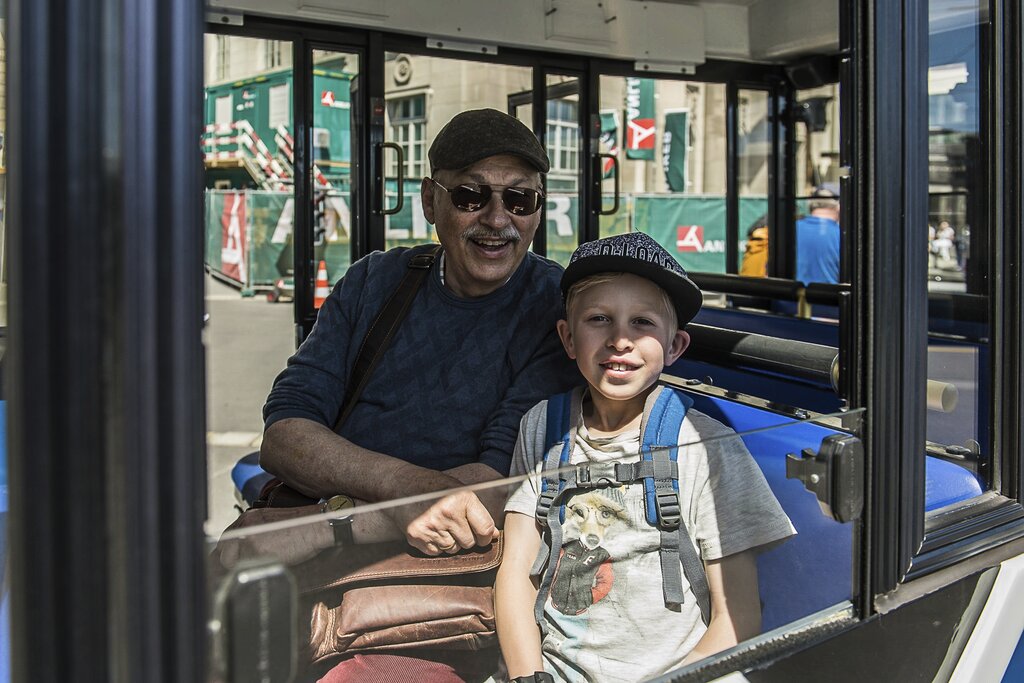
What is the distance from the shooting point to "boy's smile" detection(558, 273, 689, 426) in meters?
1.56

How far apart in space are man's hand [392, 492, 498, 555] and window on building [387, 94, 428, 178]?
306cm

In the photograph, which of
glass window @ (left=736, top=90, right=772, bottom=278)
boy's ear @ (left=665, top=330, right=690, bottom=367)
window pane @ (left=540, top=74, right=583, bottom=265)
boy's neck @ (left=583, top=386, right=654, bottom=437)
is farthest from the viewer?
glass window @ (left=736, top=90, right=772, bottom=278)

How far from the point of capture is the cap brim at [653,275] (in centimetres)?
159

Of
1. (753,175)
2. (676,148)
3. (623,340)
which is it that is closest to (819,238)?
(753,175)

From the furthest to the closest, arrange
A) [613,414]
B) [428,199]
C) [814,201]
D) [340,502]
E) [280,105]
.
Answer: [814,201]
[280,105]
[428,199]
[340,502]
[613,414]

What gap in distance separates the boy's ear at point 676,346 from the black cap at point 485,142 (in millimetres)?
547

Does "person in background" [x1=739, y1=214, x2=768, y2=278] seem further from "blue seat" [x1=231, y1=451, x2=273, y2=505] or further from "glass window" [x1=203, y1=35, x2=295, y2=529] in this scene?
"blue seat" [x1=231, y1=451, x2=273, y2=505]

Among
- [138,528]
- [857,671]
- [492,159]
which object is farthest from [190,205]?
[492,159]

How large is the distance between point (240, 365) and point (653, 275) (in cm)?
741

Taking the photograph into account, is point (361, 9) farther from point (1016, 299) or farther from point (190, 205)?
point (190, 205)

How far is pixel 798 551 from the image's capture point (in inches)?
47.6

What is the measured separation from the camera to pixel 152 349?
622 millimetres

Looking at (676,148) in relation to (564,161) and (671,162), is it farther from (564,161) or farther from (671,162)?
(564,161)

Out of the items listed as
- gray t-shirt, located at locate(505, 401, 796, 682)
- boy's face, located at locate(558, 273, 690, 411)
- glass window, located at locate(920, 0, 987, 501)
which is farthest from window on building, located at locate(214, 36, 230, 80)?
gray t-shirt, located at locate(505, 401, 796, 682)
